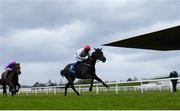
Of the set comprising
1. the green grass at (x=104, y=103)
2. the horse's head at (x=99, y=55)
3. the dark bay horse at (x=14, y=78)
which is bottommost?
the green grass at (x=104, y=103)

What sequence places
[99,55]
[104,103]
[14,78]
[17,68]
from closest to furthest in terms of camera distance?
1. [104,103]
2. [99,55]
3. [17,68]
4. [14,78]

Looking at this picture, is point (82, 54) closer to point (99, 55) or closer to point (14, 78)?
point (99, 55)

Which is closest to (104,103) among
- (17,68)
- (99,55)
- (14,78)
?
(99,55)

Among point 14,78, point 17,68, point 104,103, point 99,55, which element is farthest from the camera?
point 14,78

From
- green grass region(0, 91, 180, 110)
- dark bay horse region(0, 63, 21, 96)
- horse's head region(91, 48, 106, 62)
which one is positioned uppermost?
horse's head region(91, 48, 106, 62)

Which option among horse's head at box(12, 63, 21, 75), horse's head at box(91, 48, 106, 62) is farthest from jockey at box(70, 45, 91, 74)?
horse's head at box(12, 63, 21, 75)

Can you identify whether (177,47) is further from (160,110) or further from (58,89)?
(160,110)

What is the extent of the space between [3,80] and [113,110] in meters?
14.4

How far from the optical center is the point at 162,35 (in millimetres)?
31781

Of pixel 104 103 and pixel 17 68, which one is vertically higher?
pixel 17 68

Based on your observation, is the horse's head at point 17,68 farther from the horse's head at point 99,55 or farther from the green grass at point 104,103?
the green grass at point 104,103

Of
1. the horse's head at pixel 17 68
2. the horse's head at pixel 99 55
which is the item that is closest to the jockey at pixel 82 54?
the horse's head at pixel 99 55

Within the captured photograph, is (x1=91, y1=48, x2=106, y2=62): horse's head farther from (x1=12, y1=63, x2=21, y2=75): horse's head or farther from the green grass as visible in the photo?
(x1=12, y1=63, x2=21, y2=75): horse's head

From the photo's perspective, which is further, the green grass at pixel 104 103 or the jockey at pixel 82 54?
the jockey at pixel 82 54
